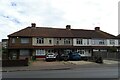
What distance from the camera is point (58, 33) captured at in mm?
63562

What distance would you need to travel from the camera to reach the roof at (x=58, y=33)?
197 feet

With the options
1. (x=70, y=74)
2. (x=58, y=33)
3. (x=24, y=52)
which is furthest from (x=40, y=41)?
(x=70, y=74)

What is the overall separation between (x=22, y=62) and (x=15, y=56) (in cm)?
1890

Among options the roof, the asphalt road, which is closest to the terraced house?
the roof

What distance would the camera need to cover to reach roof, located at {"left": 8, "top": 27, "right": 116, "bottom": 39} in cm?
5995

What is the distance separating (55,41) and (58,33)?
3123mm

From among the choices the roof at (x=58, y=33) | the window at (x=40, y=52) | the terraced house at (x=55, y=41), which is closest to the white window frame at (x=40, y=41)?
the terraced house at (x=55, y=41)

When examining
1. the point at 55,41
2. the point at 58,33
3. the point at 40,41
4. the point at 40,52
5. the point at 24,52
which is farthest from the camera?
the point at 58,33

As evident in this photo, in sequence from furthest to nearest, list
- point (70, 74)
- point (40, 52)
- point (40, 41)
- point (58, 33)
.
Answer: point (58, 33), point (40, 41), point (40, 52), point (70, 74)

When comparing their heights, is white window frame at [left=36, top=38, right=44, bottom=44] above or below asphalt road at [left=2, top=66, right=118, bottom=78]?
above

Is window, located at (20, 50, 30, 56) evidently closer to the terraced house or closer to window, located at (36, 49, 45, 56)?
the terraced house

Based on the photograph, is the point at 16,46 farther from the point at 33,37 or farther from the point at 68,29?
the point at 68,29

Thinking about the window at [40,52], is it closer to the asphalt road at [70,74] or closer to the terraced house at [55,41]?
the terraced house at [55,41]

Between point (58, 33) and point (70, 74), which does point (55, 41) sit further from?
point (70, 74)
